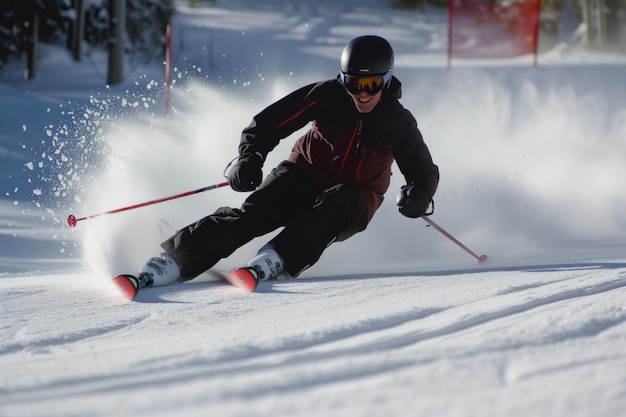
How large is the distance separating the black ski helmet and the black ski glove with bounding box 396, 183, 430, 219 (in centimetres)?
62

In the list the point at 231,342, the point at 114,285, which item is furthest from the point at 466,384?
the point at 114,285

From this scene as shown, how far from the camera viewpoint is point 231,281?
4.09 metres

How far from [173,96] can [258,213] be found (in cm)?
741

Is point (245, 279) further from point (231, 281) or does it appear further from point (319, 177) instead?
point (319, 177)

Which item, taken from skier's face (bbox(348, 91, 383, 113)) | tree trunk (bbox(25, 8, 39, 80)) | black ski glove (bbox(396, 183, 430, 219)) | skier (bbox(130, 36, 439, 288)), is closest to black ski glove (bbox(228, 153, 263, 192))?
skier (bbox(130, 36, 439, 288))

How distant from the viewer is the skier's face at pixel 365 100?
14.5 feet

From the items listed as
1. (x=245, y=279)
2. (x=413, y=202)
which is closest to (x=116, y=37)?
(x=413, y=202)

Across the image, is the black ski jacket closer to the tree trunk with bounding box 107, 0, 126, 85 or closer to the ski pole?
the ski pole

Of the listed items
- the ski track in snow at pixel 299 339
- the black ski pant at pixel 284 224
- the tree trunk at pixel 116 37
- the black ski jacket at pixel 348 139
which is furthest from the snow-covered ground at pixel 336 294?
the tree trunk at pixel 116 37

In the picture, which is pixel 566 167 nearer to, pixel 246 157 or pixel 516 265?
pixel 516 265

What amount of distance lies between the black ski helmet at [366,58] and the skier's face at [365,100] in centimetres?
11

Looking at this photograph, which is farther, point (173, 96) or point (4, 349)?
point (173, 96)

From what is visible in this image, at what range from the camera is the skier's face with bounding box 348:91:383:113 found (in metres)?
4.43

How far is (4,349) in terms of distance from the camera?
3.05m
